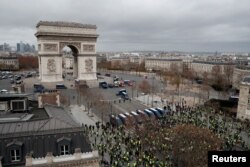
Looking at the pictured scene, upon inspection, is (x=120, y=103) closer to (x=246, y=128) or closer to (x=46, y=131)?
(x=246, y=128)

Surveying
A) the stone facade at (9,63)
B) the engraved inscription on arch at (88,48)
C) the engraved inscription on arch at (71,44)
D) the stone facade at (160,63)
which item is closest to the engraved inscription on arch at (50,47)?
the engraved inscription on arch at (71,44)

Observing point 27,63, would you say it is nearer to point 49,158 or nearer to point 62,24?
point 62,24

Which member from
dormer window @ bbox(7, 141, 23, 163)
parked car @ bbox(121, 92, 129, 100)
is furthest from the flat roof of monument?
dormer window @ bbox(7, 141, 23, 163)

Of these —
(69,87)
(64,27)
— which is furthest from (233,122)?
(64,27)

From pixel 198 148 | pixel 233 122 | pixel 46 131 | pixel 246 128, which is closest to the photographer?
pixel 46 131

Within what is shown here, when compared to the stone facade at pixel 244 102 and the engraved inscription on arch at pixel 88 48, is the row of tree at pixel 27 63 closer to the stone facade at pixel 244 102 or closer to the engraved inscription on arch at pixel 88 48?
the engraved inscription on arch at pixel 88 48

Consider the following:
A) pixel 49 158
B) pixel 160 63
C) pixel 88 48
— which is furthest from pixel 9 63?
pixel 49 158
